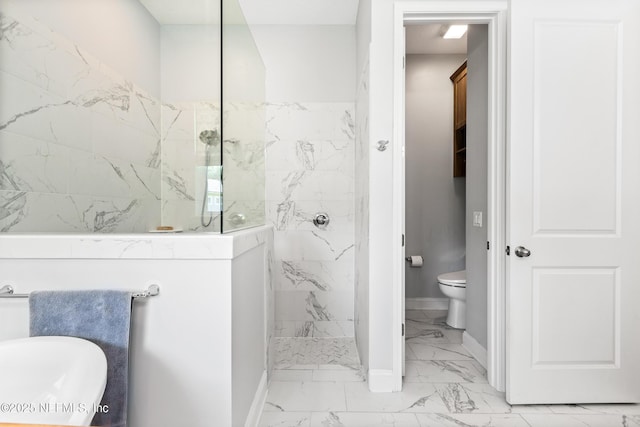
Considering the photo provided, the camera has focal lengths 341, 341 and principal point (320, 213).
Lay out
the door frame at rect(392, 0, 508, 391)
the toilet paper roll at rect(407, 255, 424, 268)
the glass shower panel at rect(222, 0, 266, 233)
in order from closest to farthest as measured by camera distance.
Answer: the glass shower panel at rect(222, 0, 266, 233) → the door frame at rect(392, 0, 508, 391) → the toilet paper roll at rect(407, 255, 424, 268)

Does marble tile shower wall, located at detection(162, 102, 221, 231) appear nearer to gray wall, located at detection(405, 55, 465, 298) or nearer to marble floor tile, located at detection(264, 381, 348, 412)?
marble floor tile, located at detection(264, 381, 348, 412)

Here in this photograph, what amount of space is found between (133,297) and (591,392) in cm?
232

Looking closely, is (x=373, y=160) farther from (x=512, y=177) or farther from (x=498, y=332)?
(x=498, y=332)

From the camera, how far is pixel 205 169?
1.58m

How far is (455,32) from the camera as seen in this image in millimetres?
3145

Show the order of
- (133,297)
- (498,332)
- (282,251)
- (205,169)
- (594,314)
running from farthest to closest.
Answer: (282,251)
(498,332)
(594,314)
(205,169)
(133,297)

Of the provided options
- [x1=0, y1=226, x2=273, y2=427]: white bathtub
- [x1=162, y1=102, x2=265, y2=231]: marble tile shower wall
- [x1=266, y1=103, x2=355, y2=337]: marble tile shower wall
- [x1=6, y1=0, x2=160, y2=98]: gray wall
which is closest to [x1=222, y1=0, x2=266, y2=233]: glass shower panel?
[x1=162, y1=102, x2=265, y2=231]: marble tile shower wall

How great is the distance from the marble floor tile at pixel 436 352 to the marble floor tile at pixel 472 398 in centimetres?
39

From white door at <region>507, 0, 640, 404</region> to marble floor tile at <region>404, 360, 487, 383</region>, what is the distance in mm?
340

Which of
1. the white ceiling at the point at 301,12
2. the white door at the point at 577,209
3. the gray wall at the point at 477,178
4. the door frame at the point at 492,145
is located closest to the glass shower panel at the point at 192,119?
the white ceiling at the point at 301,12

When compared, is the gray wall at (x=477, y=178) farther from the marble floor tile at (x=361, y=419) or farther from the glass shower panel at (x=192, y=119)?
the glass shower panel at (x=192, y=119)

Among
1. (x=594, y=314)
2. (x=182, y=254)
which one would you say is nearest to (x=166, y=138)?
(x=182, y=254)

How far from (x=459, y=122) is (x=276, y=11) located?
2.05 meters

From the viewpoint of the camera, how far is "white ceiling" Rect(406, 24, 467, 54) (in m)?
3.14
